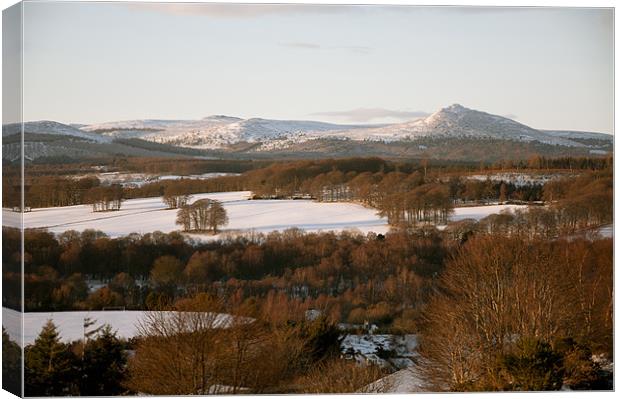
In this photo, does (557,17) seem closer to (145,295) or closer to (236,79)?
(236,79)

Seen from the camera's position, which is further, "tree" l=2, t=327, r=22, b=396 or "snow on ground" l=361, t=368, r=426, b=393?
"snow on ground" l=361, t=368, r=426, b=393

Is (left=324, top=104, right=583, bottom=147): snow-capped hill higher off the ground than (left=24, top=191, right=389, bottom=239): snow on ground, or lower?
higher

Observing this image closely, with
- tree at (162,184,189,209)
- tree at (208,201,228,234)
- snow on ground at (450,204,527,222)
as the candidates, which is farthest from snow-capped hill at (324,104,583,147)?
tree at (162,184,189,209)

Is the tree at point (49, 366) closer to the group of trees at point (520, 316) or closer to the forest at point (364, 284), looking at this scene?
the forest at point (364, 284)

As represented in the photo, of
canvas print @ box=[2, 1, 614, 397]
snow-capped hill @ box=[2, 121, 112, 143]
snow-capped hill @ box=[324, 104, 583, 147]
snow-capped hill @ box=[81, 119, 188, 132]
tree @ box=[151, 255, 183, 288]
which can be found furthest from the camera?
snow-capped hill @ box=[324, 104, 583, 147]

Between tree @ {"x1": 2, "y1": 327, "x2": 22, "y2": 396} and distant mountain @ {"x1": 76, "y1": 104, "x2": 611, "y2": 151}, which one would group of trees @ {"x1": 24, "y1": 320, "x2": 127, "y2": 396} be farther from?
distant mountain @ {"x1": 76, "y1": 104, "x2": 611, "y2": 151}

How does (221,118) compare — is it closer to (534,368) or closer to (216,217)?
(216,217)

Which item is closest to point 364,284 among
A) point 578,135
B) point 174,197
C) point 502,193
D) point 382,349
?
point 382,349
